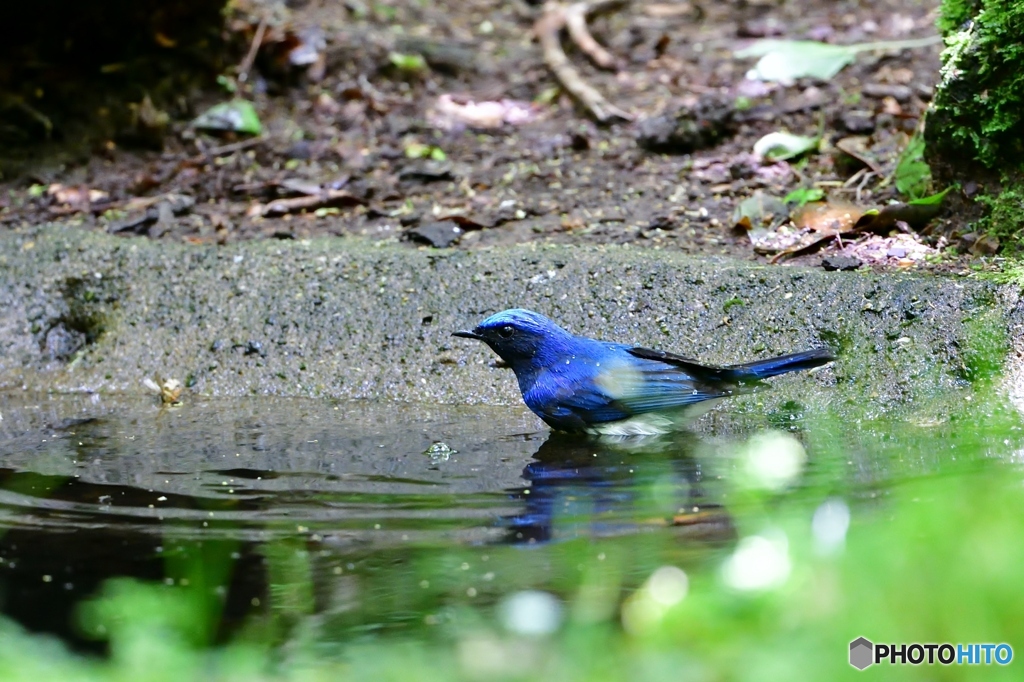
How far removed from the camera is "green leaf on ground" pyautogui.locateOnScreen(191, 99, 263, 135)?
8.49 m

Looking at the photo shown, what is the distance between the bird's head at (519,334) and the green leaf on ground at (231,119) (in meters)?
4.01

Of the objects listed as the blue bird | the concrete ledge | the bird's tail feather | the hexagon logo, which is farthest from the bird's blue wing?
the hexagon logo

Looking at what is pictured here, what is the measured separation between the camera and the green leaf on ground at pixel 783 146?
7.30 meters

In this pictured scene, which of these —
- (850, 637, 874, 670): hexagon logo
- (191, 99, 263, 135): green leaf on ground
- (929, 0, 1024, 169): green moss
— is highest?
→ (850, 637, 874, 670): hexagon logo

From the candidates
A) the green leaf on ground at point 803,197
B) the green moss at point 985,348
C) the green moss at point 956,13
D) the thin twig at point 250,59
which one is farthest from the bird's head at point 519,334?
the thin twig at point 250,59

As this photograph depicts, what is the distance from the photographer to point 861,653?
2.30m

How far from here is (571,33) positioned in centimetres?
1019

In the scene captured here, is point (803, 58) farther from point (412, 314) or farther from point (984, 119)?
point (412, 314)

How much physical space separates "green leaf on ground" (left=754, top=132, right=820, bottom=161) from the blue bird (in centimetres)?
255

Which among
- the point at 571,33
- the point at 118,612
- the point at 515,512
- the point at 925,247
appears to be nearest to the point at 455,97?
the point at 571,33

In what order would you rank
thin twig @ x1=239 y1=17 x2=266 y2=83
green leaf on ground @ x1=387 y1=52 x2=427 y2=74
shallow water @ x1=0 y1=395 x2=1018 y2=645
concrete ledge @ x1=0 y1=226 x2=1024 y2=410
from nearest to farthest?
shallow water @ x1=0 y1=395 x2=1018 y2=645 → concrete ledge @ x1=0 y1=226 x2=1024 y2=410 → thin twig @ x1=239 y1=17 x2=266 y2=83 → green leaf on ground @ x1=387 y1=52 x2=427 y2=74

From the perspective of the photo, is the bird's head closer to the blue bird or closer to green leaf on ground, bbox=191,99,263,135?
the blue bird

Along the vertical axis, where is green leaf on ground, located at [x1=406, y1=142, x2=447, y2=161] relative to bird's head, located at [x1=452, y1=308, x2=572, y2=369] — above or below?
below

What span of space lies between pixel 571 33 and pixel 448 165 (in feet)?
9.86
